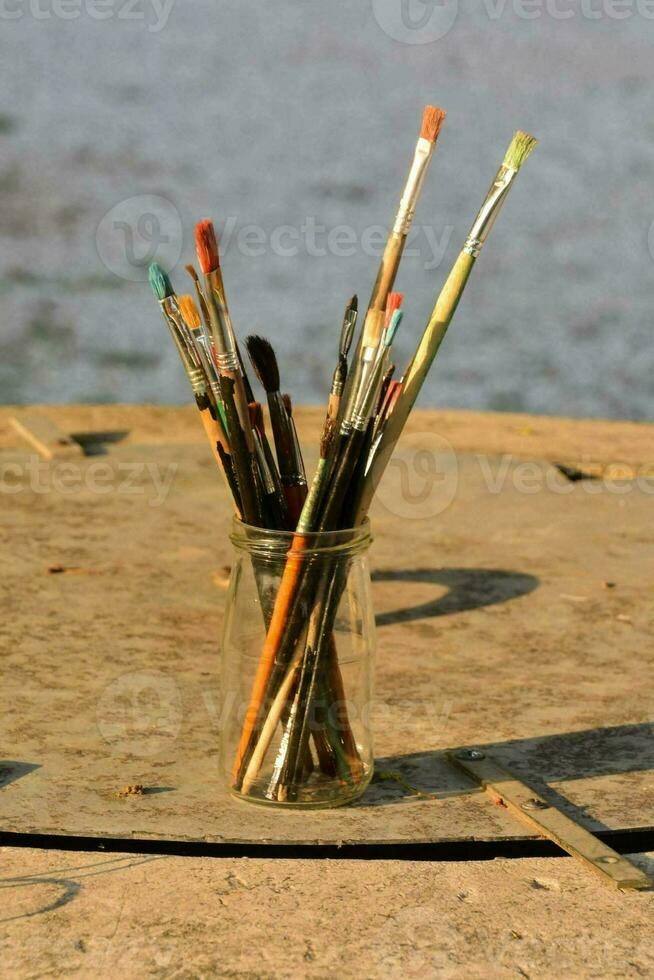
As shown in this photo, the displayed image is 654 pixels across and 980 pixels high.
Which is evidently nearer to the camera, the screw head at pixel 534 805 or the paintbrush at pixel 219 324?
the paintbrush at pixel 219 324

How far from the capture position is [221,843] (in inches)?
64.0

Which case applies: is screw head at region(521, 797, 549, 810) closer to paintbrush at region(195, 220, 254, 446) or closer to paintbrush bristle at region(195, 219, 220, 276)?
paintbrush at region(195, 220, 254, 446)

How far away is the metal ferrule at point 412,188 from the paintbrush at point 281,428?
21 cm

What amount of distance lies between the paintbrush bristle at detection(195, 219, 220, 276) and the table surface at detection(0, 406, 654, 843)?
0.65 m

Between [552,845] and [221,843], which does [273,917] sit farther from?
[552,845]

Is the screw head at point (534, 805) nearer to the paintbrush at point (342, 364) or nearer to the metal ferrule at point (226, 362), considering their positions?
the paintbrush at point (342, 364)

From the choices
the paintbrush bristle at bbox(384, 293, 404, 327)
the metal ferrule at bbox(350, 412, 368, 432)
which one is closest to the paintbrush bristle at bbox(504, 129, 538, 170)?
the paintbrush bristle at bbox(384, 293, 404, 327)

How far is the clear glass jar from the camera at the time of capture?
1662 millimetres

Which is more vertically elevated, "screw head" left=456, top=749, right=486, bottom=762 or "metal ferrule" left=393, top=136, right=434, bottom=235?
"metal ferrule" left=393, top=136, right=434, bottom=235

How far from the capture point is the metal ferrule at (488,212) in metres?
1.62

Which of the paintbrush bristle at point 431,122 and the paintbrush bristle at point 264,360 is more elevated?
the paintbrush bristle at point 431,122

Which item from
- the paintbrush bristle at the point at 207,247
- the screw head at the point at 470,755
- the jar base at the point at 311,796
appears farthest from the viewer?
the screw head at the point at 470,755

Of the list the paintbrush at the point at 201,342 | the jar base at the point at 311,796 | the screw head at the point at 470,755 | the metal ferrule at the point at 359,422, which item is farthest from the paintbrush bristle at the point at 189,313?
the screw head at the point at 470,755

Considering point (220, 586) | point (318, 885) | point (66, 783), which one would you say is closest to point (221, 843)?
point (318, 885)
